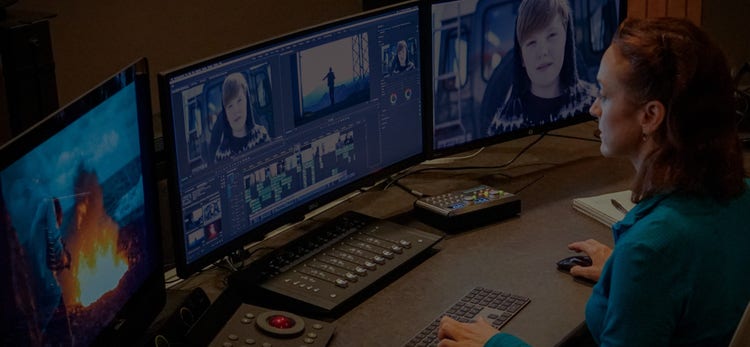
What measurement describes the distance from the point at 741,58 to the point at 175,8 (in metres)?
2.16

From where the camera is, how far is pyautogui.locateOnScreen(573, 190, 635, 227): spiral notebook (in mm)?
2346

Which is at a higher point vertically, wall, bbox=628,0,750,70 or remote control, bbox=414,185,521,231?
wall, bbox=628,0,750,70

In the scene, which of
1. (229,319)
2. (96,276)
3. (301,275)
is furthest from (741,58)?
(96,276)

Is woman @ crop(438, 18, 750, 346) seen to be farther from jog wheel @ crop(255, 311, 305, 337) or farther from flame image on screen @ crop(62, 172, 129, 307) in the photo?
flame image on screen @ crop(62, 172, 129, 307)

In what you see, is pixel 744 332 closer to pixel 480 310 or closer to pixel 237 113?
pixel 480 310

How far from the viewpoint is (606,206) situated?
2.39 m

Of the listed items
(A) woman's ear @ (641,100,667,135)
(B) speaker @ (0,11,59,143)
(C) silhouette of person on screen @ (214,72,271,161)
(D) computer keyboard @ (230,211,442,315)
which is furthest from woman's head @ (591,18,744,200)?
(B) speaker @ (0,11,59,143)

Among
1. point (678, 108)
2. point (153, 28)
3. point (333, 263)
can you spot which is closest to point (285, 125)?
point (333, 263)

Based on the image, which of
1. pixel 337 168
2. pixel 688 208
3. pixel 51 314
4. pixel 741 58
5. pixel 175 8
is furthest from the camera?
pixel 175 8

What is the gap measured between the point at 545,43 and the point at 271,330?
110 centimetres

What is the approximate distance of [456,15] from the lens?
7.94 ft

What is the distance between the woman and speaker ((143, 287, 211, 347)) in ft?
1.43

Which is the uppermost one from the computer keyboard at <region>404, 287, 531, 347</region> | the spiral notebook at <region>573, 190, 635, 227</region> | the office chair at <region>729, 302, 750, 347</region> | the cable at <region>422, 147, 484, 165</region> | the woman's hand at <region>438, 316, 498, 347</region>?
the office chair at <region>729, 302, 750, 347</region>

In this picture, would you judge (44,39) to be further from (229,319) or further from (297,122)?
(229,319)
